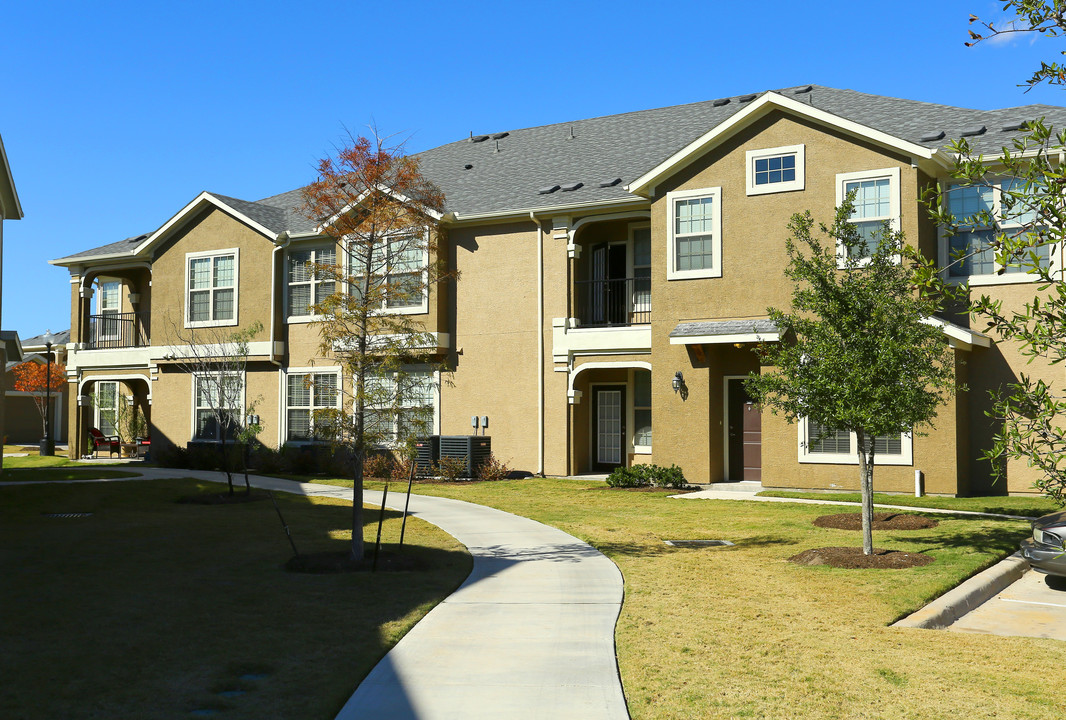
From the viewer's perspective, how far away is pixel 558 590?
9273 millimetres

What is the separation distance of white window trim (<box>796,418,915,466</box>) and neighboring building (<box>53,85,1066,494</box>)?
0.04m

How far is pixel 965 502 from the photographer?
54.5 ft

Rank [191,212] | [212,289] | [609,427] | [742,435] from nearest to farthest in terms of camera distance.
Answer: [742,435]
[609,427]
[212,289]
[191,212]

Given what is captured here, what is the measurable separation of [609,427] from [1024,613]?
15.1m

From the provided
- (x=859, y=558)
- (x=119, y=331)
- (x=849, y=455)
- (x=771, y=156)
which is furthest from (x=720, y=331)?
(x=119, y=331)

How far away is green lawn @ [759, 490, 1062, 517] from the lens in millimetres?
15602

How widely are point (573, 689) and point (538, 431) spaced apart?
16647 mm

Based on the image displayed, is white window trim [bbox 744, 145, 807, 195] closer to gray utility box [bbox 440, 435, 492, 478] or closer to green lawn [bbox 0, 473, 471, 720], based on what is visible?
gray utility box [bbox 440, 435, 492, 478]

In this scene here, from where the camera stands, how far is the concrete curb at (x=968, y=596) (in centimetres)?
829

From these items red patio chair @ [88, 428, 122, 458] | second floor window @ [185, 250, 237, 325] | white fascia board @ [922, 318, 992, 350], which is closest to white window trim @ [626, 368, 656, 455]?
white fascia board @ [922, 318, 992, 350]

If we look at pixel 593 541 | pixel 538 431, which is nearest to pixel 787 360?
pixel 593 541

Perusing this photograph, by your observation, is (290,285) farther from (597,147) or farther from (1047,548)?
(1047,548)

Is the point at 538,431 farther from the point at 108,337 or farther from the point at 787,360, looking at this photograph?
the point at 108,337

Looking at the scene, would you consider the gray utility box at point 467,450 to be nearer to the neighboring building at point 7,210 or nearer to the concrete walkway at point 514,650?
the neighboring building at point 7,210
